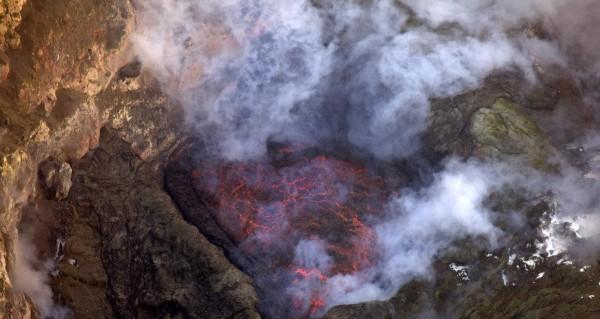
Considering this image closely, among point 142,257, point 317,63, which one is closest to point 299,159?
point 317,63

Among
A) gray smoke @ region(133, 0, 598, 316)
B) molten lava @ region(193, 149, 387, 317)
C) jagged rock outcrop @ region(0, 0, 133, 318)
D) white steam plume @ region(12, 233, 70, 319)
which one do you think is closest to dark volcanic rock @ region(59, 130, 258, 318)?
white steam plume @ region(12, 233, 70, 319)

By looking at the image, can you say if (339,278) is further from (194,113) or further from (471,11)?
(471,11)

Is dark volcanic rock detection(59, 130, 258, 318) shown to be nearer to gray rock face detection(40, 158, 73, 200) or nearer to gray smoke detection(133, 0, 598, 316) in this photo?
gray rock face detection(40, 158, 73, 200)

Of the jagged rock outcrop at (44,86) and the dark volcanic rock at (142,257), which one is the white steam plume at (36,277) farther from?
the jagged rock outcrop at (44,86)

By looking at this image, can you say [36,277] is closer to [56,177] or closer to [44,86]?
[56,177]

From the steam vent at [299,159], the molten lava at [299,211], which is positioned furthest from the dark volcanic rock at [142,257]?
the molten lava at [299,211]
